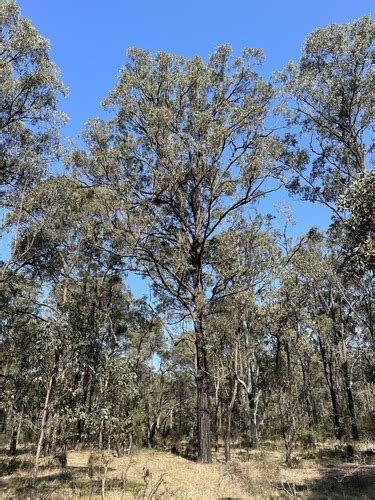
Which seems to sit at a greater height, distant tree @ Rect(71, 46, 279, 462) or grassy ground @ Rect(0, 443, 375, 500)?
distant tree @ Rect(71, 46, 279, 462)

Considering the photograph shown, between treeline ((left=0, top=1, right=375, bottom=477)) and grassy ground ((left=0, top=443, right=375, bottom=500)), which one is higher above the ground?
treeline ((left=0, top=1, right=375, bottom=477))

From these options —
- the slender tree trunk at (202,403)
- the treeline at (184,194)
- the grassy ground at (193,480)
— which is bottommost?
the grassy ground at (193,480)

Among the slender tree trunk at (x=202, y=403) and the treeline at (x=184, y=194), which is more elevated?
the treeline at (x=184, y=194)

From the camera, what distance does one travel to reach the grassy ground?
29.4 ft

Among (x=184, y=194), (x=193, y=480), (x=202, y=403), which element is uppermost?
(x=184, y=194)

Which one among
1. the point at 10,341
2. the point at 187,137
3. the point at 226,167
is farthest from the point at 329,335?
the point at 10,341

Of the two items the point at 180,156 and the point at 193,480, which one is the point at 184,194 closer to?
the point at 180,156

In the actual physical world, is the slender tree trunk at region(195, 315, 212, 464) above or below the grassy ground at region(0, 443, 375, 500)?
above

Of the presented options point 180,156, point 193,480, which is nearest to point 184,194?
point 180,156

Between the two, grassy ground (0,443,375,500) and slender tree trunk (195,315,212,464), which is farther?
slender tree trunk (195,315,212,464)

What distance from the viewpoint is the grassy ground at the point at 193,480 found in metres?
8.97

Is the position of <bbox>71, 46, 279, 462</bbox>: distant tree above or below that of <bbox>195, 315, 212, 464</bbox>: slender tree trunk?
above

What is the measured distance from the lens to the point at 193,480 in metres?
10.9

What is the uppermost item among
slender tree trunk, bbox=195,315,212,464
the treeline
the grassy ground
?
the treeline
